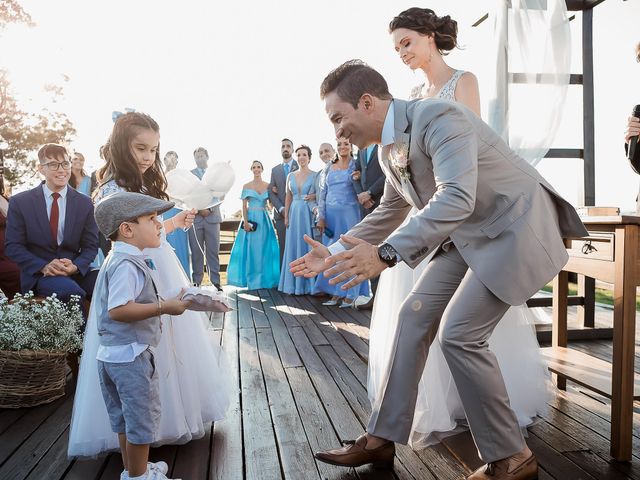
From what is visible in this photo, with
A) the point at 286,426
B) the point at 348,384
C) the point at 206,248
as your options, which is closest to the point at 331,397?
the point at 348,384

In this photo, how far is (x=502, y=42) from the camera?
170 inches

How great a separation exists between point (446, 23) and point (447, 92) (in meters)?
0.34

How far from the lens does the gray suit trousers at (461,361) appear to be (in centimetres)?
182

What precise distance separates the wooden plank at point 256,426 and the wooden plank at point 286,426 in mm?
31

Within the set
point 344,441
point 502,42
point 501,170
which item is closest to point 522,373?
point 344,441

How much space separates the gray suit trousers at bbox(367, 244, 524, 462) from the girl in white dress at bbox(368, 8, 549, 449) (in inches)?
10.3

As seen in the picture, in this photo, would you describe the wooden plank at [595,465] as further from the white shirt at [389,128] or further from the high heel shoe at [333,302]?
the high heel shoe at [333,302]

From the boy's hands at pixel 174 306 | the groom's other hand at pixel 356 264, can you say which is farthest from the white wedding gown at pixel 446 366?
the boy's hands at pixel 174 306

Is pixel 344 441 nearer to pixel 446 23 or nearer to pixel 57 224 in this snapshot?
pixel 446 23

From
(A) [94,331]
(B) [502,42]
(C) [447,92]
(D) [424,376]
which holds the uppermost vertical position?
(B) [502,42]

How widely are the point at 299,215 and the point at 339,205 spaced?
1.06 meters

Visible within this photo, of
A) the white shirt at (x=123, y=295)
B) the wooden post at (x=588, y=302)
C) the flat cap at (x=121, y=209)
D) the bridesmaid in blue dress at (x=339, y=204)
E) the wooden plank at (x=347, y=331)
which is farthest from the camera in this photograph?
the bridesmaid in blue dress at (x=339, y=204)

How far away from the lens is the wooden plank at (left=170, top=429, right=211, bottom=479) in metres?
2.05

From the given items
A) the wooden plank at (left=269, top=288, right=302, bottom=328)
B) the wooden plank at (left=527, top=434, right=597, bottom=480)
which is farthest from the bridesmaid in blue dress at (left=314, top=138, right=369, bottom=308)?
the wooden plank at (left=527, top=434, right=597, bottom=480)
